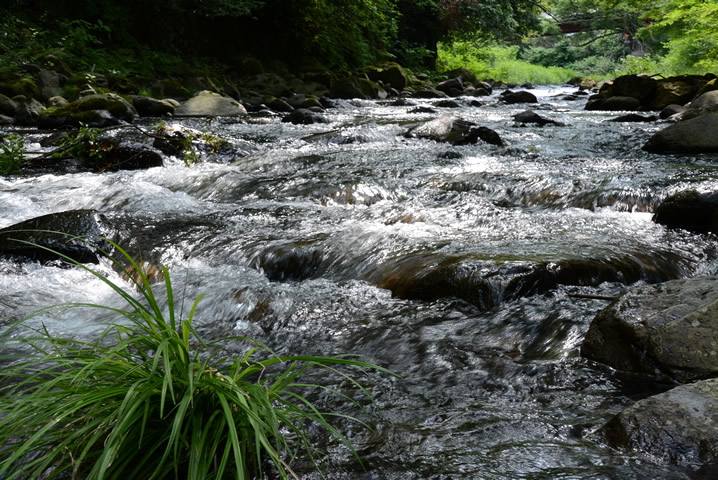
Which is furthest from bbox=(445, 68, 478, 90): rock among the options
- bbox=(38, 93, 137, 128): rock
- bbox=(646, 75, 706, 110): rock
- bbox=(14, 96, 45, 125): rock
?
bbox=(14, 96, 45, 125): rock

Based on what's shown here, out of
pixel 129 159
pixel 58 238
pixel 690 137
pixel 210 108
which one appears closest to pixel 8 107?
pixel 210 108

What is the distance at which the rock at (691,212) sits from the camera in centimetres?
424

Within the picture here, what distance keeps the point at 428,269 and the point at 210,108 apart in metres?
9.45

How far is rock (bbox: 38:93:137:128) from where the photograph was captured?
9.46 m

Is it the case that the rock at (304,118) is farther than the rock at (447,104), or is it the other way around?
the rock at (447,104)

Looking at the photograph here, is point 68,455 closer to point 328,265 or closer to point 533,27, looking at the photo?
point 328,265

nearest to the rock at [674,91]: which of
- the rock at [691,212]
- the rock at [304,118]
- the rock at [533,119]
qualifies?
the rock at [533,119]

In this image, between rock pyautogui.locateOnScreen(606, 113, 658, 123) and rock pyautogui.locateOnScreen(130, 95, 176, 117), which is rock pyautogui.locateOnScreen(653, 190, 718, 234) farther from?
rock pyautogui.locateOnScreen(130, 95, 176, 117)

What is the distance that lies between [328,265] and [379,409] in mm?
1820

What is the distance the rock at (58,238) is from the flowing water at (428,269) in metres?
0.14

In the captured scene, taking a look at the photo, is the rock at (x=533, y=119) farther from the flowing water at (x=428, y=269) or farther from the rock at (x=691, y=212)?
the rock at (x=691, y=212)

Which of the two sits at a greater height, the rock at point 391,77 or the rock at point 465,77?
the rock at point 391,77

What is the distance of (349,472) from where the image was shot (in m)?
1.73

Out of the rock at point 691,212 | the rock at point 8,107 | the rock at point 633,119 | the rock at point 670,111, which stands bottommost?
the rock at point 8,107
